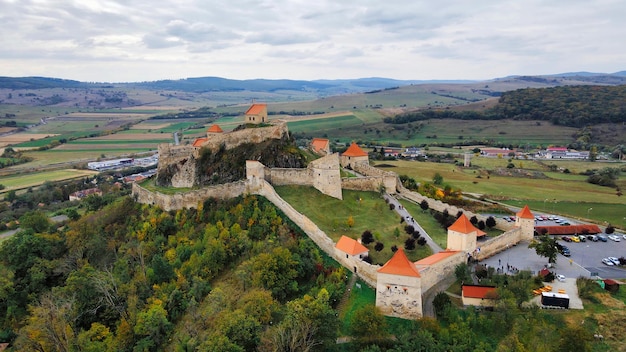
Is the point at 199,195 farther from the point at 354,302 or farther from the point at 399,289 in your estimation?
the point at 399,289

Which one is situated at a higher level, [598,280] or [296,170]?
[296,170]

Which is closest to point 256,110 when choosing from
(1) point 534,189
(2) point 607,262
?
(2) point 607,262

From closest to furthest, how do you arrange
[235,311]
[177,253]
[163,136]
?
[235,311], [177,253], [163,136]

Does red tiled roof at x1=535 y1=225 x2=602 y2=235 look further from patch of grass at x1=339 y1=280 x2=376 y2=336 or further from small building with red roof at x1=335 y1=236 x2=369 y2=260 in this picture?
patch of grass at x1=339 y1=280 x2=376 y2=336

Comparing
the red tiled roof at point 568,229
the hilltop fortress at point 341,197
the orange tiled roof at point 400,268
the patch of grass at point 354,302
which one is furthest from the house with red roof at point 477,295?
the red tiled roof at point 568,229

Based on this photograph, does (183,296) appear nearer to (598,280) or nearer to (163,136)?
(598,280)

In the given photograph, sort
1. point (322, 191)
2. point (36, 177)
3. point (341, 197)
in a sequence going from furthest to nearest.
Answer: point (36, 177) → point (341, 197) → point (322, 191)

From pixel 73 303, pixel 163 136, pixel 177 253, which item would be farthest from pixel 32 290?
pixel 163 136
